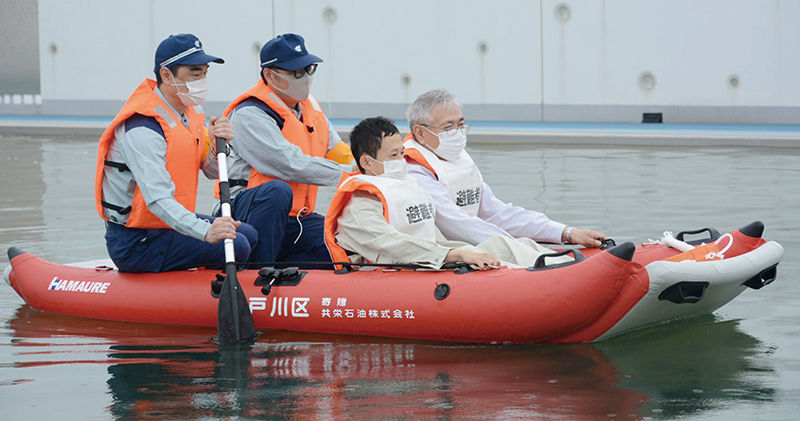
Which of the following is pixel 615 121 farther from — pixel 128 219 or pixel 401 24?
pixel 128 219

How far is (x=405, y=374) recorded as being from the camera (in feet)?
12.0

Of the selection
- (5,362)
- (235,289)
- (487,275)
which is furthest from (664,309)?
(5,362)

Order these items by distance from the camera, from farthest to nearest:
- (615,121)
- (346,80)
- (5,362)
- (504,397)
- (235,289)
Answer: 1. (346,80)
2. (615,121)
3. (235,289)
4. (5,362)
5. (504,397)

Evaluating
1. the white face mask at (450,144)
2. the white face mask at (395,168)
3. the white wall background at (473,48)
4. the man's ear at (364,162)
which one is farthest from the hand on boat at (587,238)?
the white wall background at (473,48)

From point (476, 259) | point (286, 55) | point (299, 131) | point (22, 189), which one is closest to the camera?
point (476, 259)

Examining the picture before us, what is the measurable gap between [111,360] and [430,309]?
127 cm

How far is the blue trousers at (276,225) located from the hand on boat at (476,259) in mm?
951

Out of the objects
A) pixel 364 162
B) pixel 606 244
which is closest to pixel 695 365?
pixel 606 244

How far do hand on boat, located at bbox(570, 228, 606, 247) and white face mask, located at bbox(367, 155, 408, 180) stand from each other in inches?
37.3

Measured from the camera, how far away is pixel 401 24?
52.5ft

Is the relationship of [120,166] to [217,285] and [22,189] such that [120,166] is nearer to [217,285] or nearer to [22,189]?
[217,285]

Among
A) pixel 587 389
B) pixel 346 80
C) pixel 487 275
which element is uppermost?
pixel 346 80

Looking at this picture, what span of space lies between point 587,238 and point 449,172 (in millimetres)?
712

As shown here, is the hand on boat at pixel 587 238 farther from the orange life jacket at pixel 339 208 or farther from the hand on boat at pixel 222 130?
Answer: the hand on boat at pixel 222 130
